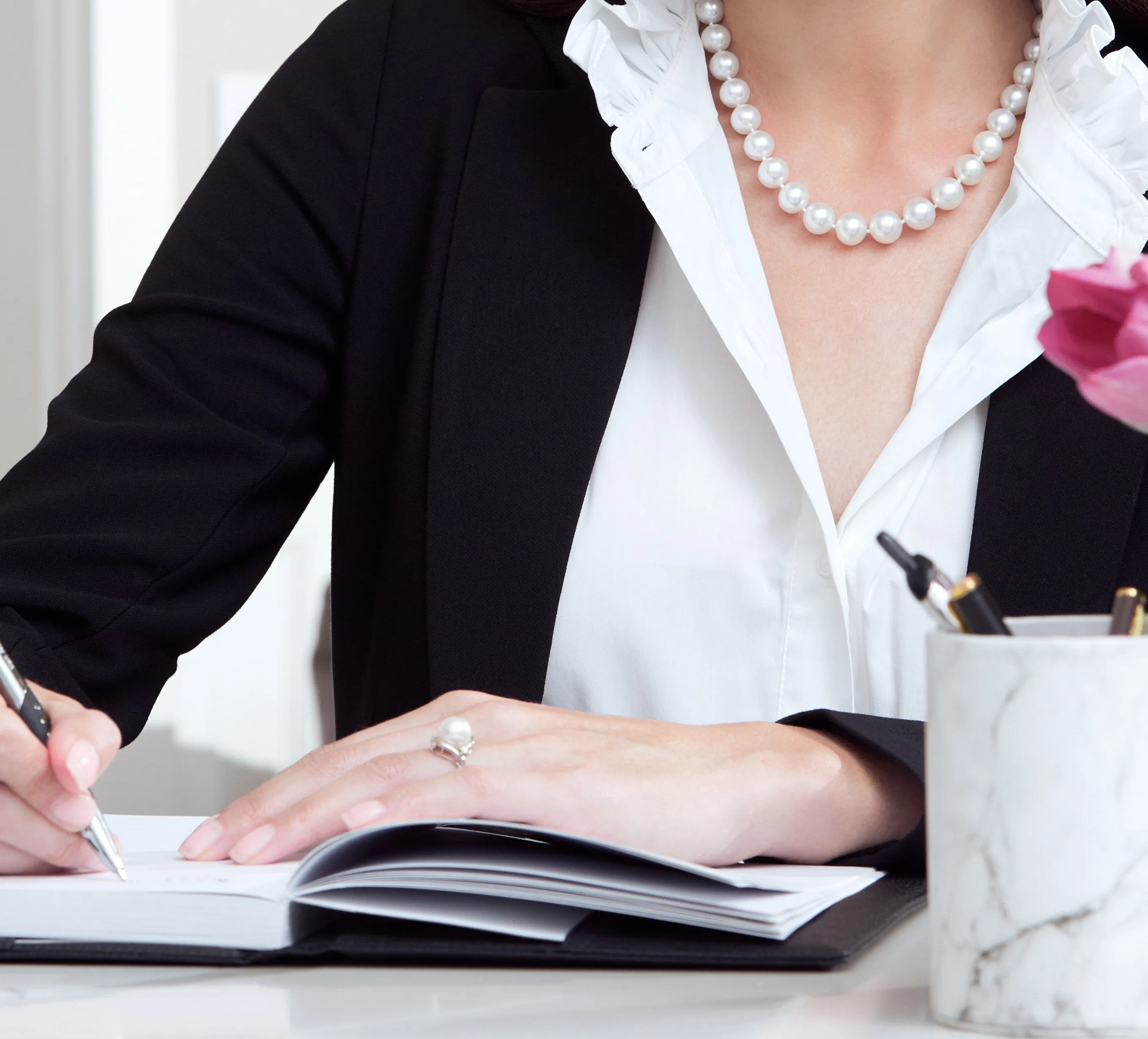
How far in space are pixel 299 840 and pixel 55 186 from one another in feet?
4.61

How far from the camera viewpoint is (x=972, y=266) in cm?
106

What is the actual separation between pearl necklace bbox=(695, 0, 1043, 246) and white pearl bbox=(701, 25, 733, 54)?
0.02 meters

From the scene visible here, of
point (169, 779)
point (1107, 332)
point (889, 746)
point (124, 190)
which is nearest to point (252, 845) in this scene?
point (889, 746)

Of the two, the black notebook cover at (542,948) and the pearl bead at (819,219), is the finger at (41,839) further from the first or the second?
the pearl bead at (819,219)

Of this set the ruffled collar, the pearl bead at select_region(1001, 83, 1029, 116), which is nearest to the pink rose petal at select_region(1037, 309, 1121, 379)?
the ruffled collar

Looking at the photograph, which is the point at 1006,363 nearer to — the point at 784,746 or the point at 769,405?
the point at 769,405

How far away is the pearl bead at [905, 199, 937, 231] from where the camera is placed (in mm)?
1114

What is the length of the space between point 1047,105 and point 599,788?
749mm

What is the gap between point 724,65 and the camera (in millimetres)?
1190

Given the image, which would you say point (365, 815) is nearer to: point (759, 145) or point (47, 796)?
point (47, 796)

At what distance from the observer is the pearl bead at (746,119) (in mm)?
1172

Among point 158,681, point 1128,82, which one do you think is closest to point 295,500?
point 158,681

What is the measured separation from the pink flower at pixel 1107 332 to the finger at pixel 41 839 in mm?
454

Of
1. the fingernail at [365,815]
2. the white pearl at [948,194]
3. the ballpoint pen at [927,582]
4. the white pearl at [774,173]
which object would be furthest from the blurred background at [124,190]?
the ballpoint pen at [927,582]
